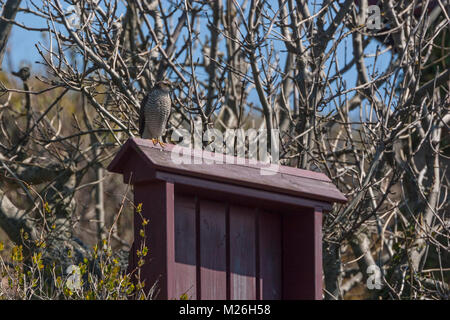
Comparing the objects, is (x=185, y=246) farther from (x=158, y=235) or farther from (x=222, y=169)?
(x=222, y=169)

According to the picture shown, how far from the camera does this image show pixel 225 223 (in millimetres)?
4020

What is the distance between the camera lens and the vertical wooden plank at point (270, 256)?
4086 millimetres

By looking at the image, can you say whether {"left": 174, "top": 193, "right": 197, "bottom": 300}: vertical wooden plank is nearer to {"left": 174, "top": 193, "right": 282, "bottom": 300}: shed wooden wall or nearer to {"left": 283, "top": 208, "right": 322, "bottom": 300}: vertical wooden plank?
{"left": 174, "top": 193, "right": 282, "bottom": 300}: shed wooden wall

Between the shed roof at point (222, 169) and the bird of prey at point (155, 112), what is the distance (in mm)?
2264

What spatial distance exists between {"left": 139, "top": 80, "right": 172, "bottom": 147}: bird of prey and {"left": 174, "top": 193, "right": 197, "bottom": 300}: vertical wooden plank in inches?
93.6

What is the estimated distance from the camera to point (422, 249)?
301 inches

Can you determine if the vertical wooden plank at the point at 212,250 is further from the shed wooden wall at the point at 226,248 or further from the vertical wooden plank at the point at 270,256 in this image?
the vertical wooden plank at the point at 270,256

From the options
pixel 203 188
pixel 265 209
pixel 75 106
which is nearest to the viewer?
pixel 203 188

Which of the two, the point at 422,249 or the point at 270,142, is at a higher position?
the point at 270,142

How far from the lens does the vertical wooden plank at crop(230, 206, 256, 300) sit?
397 centimetres

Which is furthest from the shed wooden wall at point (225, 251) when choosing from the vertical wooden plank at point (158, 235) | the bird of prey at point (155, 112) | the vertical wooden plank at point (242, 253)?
the bird of prey at point (155, 112)
